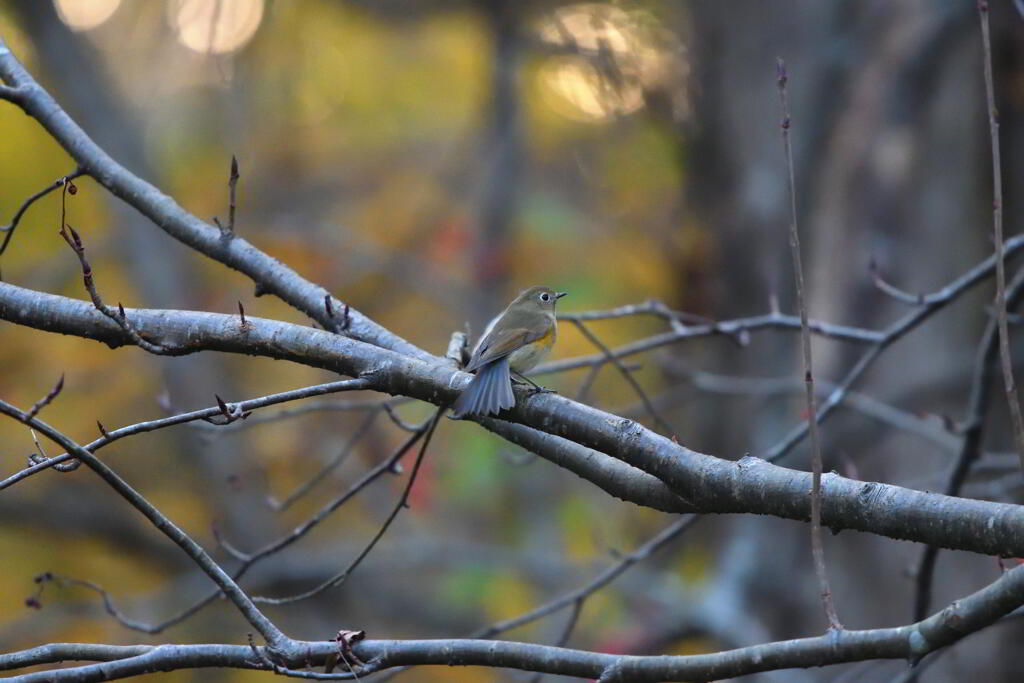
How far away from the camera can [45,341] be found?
1002 centimetres

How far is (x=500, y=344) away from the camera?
3309 mm

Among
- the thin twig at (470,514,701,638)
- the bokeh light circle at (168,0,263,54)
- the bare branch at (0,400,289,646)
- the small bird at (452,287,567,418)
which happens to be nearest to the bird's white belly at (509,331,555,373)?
the small bird at (452,287,567,418)

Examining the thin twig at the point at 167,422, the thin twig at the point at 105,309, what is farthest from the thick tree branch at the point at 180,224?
the thin twig at the point at 167,422

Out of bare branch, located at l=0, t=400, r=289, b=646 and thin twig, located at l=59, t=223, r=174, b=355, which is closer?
bare branch, located at l=0, t=400, r=289, b=646

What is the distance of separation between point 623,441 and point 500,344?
1104 mm

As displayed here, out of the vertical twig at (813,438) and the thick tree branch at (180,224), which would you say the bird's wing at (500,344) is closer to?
the thick tree branch at (180,224)

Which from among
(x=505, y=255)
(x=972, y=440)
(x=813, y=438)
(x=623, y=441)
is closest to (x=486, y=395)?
(x=623, y=441)

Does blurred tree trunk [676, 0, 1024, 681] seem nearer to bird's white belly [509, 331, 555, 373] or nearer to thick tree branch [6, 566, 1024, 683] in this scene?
bird's white belly [509, 331, 555, 373]

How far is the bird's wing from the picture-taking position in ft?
9.94

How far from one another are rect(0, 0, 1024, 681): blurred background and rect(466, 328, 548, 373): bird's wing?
115 cm

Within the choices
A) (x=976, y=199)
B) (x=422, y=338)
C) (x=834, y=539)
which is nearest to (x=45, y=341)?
(x=422, y=338)

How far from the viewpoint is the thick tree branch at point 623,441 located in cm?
191

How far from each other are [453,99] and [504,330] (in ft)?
34.4

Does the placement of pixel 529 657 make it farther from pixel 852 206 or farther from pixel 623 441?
pixel 852 206
